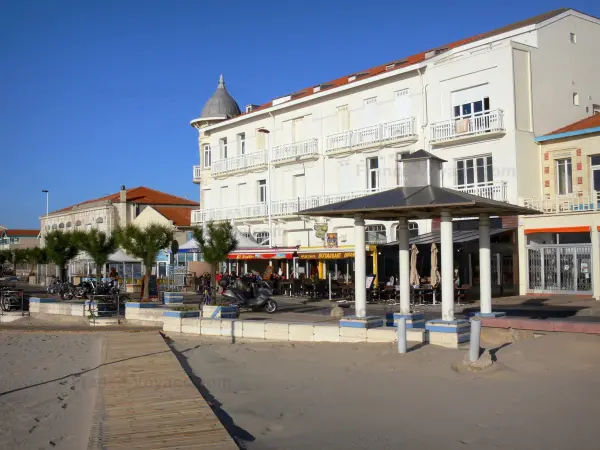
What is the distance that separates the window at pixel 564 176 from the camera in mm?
27456

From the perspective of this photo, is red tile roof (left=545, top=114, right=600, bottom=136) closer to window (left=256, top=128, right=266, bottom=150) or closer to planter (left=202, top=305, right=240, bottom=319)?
planter (left=202, top=305, right=240, bottom=319)

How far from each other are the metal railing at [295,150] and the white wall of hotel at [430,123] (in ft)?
0.20

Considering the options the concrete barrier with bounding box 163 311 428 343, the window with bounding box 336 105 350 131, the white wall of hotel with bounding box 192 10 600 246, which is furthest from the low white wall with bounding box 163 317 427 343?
the window with bounding box 336 105 350 131

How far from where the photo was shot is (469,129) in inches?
1136

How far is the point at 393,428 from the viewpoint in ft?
25.9

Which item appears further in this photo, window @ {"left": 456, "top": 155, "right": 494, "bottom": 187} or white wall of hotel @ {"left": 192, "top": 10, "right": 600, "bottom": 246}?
window @ {"left": 456, "top": 155, "right": 494, "bottom": 187}

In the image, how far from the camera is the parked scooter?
2267 cm

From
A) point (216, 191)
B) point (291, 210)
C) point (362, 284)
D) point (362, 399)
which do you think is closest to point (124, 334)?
point (362, 284)

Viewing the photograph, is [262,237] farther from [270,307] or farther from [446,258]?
[446,258]

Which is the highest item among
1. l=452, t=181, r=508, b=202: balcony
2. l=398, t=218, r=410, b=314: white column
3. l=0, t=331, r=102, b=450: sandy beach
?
l=452, t=181, r=508, b=202: balcony

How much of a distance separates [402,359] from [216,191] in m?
34.3

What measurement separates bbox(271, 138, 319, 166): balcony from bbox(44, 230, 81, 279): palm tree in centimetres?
1172

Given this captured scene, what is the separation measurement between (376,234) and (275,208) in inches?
338

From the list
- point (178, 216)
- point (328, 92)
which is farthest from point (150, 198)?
point (328, 92)
